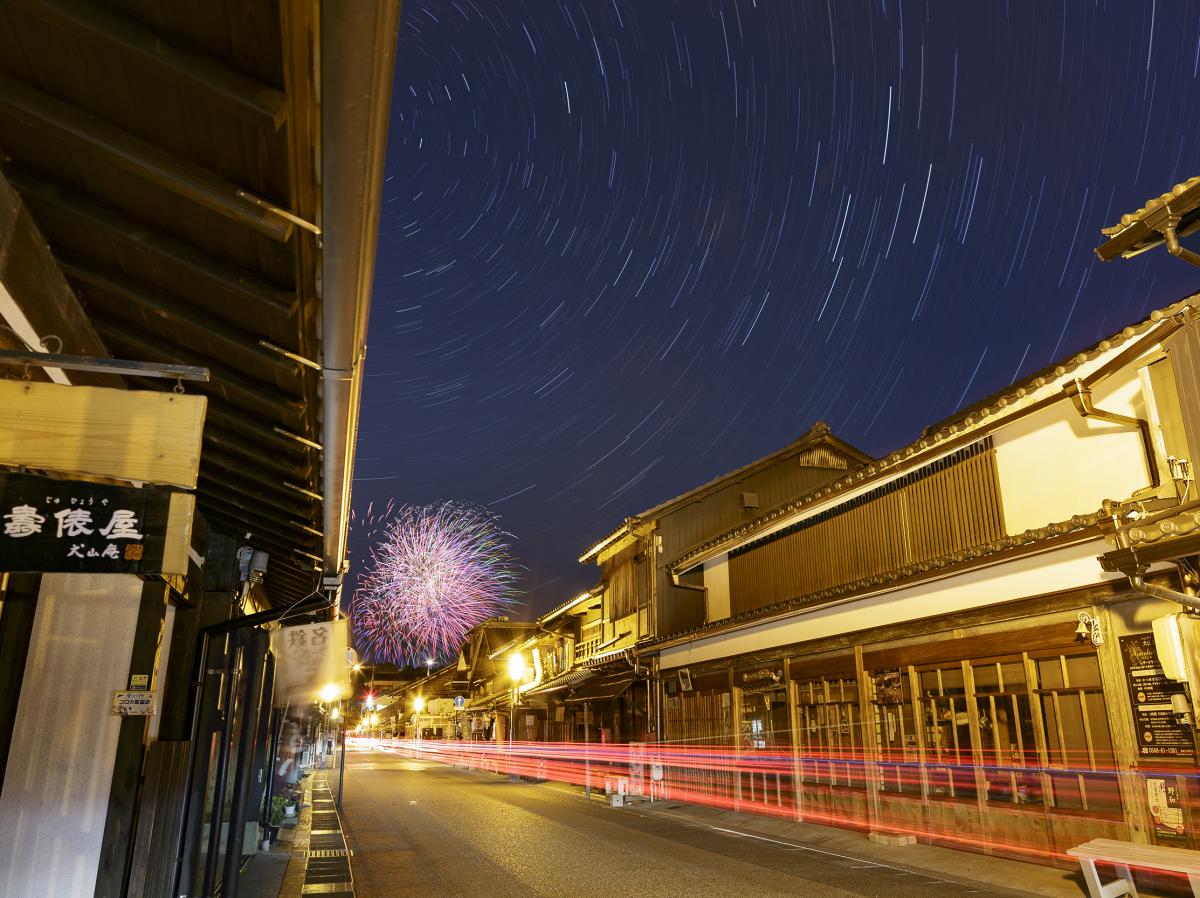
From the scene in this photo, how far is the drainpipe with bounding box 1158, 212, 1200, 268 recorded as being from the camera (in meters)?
10.0

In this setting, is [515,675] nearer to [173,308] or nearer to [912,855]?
[912,855]

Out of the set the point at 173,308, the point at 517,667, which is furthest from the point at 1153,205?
the point at 517,667

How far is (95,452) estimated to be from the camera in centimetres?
371

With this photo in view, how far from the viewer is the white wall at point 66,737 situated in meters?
5.30

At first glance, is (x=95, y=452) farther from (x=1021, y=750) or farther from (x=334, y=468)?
(x=1021, y=750)

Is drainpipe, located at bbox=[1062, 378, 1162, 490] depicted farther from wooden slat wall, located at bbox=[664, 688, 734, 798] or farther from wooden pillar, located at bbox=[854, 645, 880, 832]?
wooden slat wall, located at bbox=[664, 688, 734, 798]

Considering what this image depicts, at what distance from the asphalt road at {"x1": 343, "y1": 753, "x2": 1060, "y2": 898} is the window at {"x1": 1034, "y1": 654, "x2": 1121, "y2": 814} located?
2013mm

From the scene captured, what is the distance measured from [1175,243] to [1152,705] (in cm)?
594

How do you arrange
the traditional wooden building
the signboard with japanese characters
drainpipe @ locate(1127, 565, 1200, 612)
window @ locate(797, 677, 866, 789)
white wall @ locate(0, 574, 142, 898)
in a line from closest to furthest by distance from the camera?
the signboard with japanese characters → white wall @ locate(0, 574, 142, 898) → drainpipe @ locate(1127, 565, 1200, 612) → the traditional wooden building → window @ locate(797, 677, 866, 789)

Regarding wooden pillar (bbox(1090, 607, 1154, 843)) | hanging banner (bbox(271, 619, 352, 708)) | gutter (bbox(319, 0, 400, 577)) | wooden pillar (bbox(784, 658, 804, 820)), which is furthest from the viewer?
wooden pillar (bbox(784, 658, 804, 820))

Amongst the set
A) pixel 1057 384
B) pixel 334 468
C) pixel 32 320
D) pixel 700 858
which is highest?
pixel 1057 384

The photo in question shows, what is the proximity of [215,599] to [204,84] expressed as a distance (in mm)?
6034

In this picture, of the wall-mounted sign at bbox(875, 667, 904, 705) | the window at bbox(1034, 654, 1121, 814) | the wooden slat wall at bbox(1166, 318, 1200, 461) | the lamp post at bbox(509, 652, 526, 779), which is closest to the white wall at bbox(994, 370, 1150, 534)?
the wooden slat wall at bbox(1166, 318, 1200, 461)

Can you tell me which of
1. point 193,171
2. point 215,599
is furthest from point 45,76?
point 215,599
